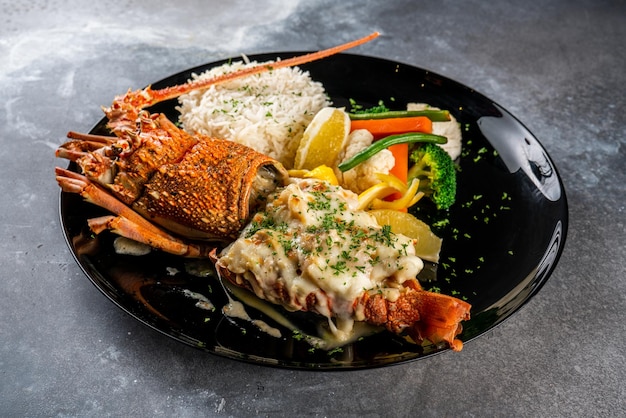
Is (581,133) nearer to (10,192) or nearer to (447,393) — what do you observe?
(447,393)

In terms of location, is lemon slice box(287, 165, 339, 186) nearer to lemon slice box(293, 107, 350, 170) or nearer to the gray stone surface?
lemon slice box(293, 107, 350, 170)

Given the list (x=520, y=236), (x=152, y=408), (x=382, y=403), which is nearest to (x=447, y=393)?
(x=382, y=403)

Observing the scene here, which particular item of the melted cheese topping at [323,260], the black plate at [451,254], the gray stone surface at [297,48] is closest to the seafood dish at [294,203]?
the melted cheese topping at [323,260]

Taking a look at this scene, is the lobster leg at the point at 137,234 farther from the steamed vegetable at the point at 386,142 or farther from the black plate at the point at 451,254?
the steamed vegetable at the point at 386,142

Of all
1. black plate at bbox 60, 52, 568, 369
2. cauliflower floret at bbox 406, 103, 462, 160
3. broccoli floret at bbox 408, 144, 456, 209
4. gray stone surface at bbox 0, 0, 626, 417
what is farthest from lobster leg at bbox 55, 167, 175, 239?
cauliflower floret at bbox 406, 103, 462, 160

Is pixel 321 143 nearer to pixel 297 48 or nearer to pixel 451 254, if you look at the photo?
pixel 451 254

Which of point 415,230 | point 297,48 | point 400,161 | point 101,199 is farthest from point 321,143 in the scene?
point 297,48
